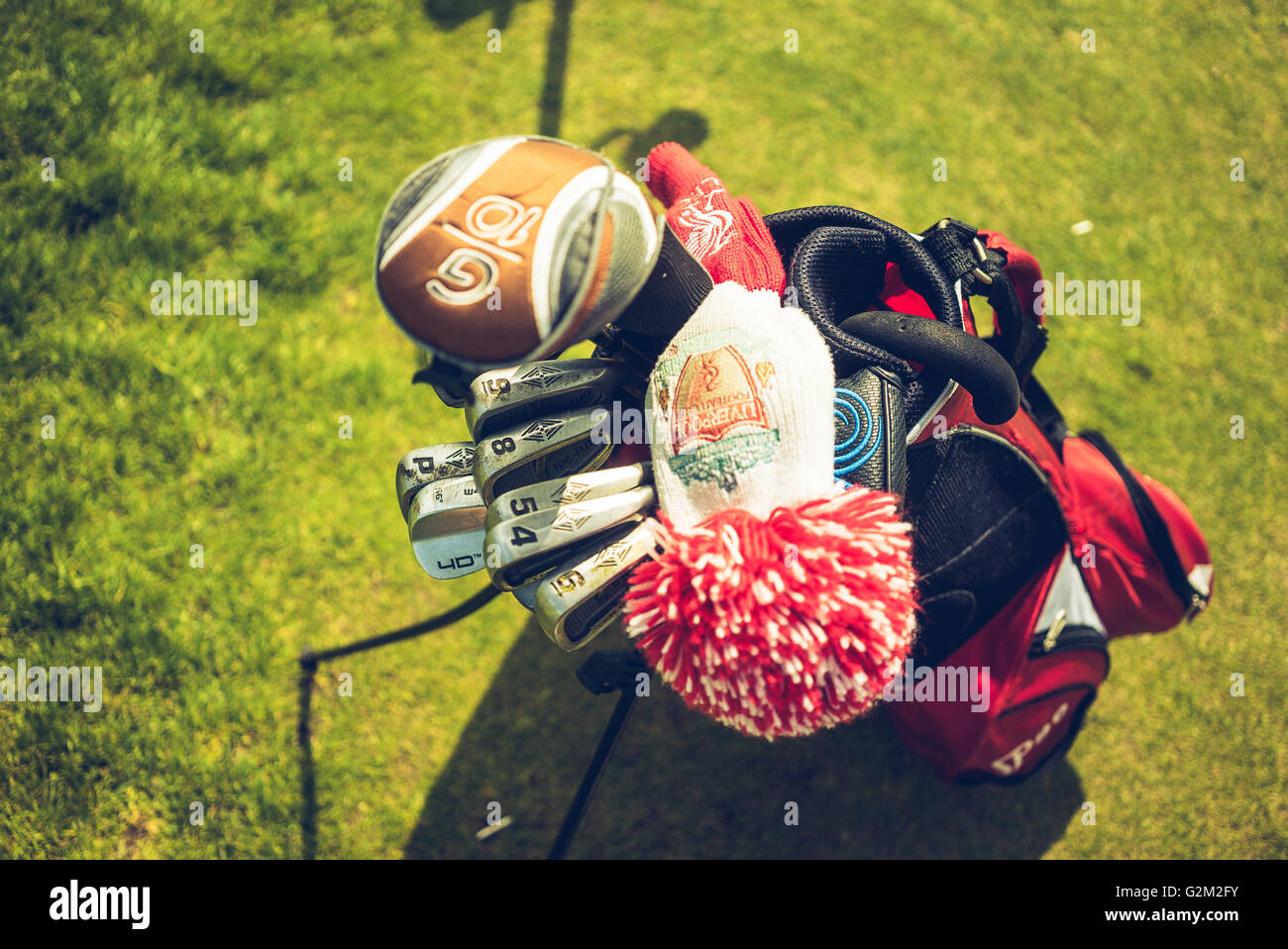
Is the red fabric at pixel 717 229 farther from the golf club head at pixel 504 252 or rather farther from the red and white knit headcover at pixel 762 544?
the golf club head at pixel 504 252

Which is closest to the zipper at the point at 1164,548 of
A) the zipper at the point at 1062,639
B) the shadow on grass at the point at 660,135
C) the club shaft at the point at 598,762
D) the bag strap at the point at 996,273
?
the zipper at the point at 1062,639

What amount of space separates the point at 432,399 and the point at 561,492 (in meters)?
1.30

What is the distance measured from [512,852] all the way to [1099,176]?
9.56ft

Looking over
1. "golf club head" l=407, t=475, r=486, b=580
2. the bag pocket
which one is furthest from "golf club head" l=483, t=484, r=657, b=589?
the bag pocket

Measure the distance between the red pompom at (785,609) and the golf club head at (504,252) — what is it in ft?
1.16

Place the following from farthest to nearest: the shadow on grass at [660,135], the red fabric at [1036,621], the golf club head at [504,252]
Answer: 1. the shadow on grass at [660,135]
2. the red fabric at [1036,621]
3. the golf club head at [504,252]

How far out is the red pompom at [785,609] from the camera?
0.95 m

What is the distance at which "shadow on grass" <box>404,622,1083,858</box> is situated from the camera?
6.67 feet

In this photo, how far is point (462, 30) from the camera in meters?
2.59

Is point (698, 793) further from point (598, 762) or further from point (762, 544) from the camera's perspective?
point (762, 544)

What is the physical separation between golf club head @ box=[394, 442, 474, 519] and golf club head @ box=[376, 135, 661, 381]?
400mm

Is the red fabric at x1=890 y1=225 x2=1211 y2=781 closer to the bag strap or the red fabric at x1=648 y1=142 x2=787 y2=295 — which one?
the bag strap
